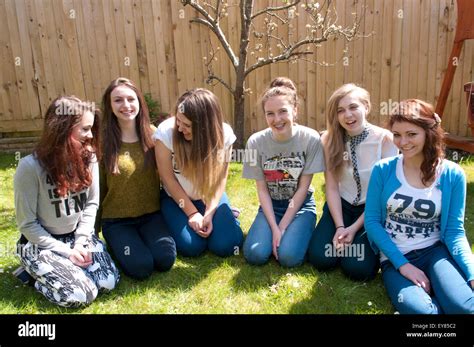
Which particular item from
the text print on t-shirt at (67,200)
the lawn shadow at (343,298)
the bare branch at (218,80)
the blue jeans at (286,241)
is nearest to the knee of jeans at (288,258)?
the blue jeans at (286,241)

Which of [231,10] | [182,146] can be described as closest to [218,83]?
[231,10]

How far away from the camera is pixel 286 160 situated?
3068 mm

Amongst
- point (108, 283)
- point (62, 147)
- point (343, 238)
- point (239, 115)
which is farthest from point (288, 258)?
point (239, 115)

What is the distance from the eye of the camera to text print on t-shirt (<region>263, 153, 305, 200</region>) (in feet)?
10.0

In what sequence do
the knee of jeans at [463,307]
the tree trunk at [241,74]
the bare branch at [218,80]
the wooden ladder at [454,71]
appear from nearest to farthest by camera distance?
1. the knee of jeans at [463,307]
2. the wooden ladder at [454,71]
3. the tree trunk at [241,74]
4. the bare branch at [218,80]

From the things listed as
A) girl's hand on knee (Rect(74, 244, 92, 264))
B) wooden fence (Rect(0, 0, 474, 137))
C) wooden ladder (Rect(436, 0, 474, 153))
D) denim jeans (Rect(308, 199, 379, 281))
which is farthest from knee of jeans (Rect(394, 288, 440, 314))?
wooden fence (Rect(0, 0, 474, 137))

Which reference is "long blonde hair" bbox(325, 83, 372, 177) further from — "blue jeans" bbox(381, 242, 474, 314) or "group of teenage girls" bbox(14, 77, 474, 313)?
"blue jeans" bbox(381, 242, 474, 314)

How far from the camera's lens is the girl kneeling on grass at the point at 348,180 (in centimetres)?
276

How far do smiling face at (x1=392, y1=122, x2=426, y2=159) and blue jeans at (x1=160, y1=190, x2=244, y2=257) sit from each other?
1309 mm

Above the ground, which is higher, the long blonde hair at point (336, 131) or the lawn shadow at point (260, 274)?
the long blonde hair at point (336, 131)

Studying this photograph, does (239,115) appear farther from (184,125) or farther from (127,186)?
(127,186)

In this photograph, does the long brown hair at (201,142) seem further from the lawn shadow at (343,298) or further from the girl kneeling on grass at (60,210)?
the lawn shadow at (343,298)

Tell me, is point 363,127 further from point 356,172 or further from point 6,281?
point 6,281
